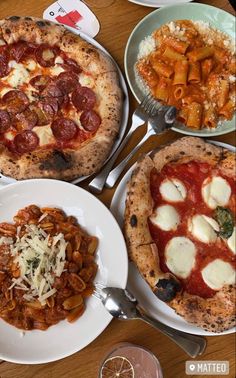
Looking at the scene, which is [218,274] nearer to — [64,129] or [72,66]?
[64,129]

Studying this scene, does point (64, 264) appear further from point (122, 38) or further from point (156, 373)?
point (122, 38)

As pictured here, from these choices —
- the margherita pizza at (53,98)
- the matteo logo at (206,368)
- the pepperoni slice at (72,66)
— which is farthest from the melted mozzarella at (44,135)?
the matteo logo at (206,368)

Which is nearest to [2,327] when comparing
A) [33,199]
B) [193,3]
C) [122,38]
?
[33,199]

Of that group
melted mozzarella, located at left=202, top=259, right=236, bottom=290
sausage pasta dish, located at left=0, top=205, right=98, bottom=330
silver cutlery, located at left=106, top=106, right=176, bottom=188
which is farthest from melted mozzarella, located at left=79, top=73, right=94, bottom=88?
melted mozzarella, located at left=202, top=259, right=236, bottom=290

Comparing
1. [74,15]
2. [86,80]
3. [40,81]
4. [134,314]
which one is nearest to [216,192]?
[134,314]

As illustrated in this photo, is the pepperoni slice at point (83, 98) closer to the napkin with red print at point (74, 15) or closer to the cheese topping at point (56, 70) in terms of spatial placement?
the cheese topping at point (56, 70)
